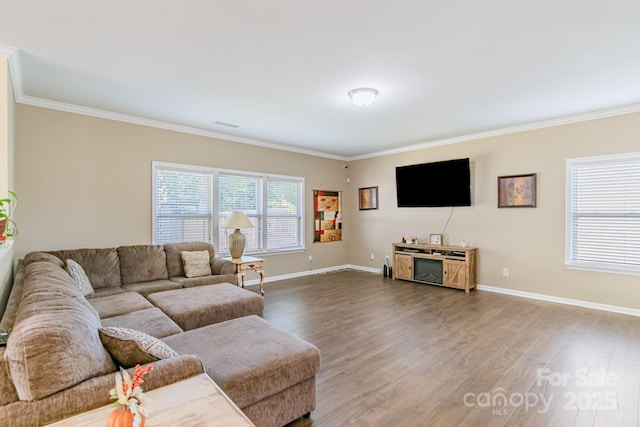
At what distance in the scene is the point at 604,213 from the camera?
14.0ft

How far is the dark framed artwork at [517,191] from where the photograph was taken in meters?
4.80

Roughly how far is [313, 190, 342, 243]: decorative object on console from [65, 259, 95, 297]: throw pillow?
13.7 feet

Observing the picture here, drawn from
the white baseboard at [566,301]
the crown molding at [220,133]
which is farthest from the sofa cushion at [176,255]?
the white baseboard at [566,301]

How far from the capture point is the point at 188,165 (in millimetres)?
4945

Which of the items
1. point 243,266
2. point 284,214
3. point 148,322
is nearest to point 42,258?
point 148,322

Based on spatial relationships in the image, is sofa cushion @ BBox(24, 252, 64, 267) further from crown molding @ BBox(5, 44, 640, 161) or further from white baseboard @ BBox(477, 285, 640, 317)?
white baseboard @ BBox(477, 285, 640, 317)

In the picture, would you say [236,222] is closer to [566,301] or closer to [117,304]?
[117,304]

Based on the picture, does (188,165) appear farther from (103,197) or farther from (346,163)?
(346,163)

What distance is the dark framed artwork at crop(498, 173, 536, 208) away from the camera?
4.80m

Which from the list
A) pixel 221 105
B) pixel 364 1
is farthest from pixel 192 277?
pixel 364 1

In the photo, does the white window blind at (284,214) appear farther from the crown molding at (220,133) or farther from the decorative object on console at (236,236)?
the decorative object on console at (236,236)

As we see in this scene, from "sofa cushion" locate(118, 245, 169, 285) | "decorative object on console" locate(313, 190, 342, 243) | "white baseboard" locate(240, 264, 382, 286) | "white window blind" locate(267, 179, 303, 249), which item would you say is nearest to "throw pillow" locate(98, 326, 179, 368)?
"sofa cushion" locate(118, 245, 169, 285)

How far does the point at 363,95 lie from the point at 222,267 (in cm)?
289

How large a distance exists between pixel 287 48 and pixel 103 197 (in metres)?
3.28
